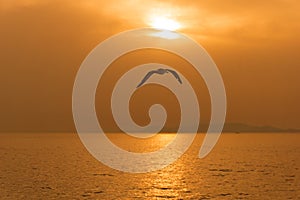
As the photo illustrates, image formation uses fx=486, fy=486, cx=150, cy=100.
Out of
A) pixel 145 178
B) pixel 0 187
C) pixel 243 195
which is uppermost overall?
pixel 145 178

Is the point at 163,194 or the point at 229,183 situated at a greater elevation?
the point at 229,183

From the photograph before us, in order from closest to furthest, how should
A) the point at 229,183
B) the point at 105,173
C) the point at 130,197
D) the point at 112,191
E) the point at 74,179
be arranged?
the point at 130,197 < the point at 112,191 < the point at 229,183 < the point at 74,179 < the point at 105,173

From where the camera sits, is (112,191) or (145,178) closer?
(112,191)

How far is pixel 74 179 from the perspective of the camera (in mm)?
92000

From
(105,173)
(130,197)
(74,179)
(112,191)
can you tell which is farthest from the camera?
(105,173)

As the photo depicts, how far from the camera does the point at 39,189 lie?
75.9 metres

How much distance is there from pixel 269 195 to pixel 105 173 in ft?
148

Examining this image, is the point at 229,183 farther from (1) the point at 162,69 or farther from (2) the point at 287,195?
(1) the point at 162,69

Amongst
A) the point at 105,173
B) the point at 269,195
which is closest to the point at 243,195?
the point at 269,195

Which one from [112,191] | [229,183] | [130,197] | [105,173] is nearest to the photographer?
A: [130,197]

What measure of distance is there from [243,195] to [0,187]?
37.7 meters

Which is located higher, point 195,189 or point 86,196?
point 195,189

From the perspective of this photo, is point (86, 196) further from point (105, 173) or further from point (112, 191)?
point (105, 173)

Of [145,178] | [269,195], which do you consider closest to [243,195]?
[269,195]
